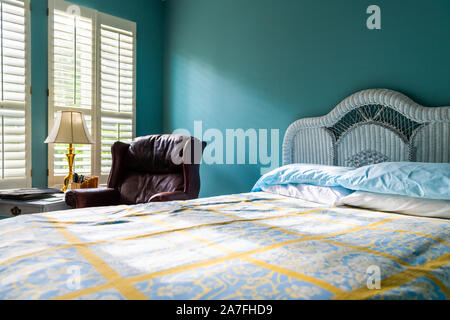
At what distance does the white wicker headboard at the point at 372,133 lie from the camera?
1723 millimetres

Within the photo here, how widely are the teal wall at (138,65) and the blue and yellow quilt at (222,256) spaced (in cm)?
185

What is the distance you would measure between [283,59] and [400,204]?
61.9 inches

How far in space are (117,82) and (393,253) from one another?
324 centimetres

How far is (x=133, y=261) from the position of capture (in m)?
0.82

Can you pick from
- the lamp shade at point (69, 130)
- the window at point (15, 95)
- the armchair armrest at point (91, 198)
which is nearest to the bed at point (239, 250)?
the armchair armrest at point (91, 198)

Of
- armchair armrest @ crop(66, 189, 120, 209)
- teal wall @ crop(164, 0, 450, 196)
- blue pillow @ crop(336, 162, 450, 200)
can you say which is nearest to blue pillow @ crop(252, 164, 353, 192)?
blue pillow @ crop(336, 162, 450, 200)

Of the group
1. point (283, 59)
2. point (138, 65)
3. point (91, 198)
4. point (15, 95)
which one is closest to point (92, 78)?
point (138, 65)

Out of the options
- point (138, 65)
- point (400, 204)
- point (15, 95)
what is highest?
point (138, 65)

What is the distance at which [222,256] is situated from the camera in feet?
2.82

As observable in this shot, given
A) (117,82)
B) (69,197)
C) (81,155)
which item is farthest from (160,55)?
(69,197)

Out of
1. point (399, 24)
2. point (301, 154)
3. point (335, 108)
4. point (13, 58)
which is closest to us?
point (399, 24)

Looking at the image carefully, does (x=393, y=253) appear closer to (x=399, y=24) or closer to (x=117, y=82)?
(x=399, y=24)

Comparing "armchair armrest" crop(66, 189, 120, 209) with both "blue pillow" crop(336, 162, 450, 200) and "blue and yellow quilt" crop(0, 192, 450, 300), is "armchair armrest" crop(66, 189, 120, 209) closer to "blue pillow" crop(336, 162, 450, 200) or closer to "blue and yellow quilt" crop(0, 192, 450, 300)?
"blue and yellow quilt" crop(0, 192, 450, 300)

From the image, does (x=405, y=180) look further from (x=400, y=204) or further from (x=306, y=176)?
(x=306, y=176)
